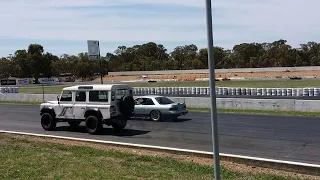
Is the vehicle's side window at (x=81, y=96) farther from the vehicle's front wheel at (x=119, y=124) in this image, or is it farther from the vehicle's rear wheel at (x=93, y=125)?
the vehicle's front wheel at (x=119, y=124)

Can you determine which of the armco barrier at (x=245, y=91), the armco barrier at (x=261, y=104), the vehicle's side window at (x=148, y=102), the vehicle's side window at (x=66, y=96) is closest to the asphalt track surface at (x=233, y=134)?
the vehicle's side window at (x=148, y=102)

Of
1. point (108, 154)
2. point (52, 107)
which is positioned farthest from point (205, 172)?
point (52, 107)

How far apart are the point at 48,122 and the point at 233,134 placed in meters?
7.94

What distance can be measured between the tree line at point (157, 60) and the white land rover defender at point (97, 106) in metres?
99.3

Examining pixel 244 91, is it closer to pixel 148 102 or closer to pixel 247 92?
pixel 247 92

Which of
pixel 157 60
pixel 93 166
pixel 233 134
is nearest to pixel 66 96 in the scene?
pixel 233 134

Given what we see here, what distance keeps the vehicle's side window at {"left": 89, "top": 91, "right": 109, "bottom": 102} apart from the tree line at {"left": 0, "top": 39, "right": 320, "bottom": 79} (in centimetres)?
10002

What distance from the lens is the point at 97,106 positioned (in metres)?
15.5

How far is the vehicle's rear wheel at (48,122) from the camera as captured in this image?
16766mm

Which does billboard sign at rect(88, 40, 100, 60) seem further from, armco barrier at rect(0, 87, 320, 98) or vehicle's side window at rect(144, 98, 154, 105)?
armco barrier at rect(0, 87, 320, 98)

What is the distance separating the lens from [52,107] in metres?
16.9

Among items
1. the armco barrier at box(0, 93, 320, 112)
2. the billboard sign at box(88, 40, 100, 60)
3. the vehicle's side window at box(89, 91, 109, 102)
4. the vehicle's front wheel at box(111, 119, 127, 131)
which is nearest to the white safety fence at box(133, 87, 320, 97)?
the armco barrier at box(0, 93, 320, 112)

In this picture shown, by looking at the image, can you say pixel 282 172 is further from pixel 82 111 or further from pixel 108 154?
pixel 82 111

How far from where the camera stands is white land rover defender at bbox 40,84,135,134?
50.3 ft
